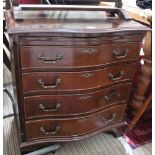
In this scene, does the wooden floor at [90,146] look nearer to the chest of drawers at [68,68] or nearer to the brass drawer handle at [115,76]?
the chest of drawers at [68,68]

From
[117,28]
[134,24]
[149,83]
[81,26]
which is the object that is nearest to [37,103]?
[81,26]

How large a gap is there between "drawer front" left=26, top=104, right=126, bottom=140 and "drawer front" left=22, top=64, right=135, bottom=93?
8.9 inches

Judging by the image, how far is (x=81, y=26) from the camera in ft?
3.45

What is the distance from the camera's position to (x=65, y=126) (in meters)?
1.28

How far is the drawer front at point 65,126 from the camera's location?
4.07 ft

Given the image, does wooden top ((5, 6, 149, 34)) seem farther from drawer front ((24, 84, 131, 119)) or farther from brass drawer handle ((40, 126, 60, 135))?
brass drawer handle ((40, 126, 60, 135))

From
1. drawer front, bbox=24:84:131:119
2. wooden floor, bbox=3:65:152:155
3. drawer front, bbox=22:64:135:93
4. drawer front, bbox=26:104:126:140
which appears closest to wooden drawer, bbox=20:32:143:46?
drawer front, bbox=22:64:135:93

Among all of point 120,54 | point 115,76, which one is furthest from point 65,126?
point 120,54

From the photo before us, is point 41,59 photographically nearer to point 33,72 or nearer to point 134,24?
point 33,72

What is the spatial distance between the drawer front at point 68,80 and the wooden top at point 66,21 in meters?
0.23

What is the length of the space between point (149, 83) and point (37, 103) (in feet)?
2.75

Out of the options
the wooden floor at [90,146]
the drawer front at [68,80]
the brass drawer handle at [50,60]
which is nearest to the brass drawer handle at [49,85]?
the drawer front at [68,80]

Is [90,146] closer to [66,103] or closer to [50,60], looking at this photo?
[66,103]

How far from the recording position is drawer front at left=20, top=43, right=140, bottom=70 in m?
1.01
